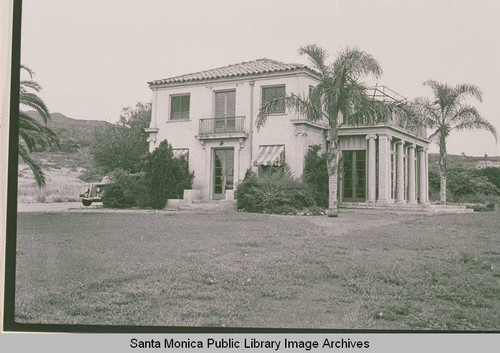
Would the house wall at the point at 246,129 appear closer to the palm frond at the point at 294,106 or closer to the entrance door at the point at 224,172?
the entrance door at the point at 224,172

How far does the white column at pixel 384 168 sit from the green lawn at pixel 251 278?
27.5 ft

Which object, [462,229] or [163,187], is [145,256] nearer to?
[462,229]

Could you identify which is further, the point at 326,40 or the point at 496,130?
the point at 326,40

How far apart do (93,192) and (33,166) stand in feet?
6.82

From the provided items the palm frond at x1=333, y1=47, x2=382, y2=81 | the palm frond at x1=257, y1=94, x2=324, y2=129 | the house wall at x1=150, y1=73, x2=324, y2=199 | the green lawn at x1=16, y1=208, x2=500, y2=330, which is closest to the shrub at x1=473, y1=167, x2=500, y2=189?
the green lawn at x1=16, y1=208, x2=500, y2=330

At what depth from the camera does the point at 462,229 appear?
766 cm

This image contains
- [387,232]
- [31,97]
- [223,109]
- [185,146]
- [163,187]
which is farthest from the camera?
[185,146]

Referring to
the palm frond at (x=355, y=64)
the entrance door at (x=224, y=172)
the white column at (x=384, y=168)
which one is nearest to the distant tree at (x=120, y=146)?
the entrance door at (x=224, y=172)

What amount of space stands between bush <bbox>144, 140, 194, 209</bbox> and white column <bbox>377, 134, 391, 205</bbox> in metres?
6.72

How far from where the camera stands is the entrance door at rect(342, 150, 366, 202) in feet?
49.6

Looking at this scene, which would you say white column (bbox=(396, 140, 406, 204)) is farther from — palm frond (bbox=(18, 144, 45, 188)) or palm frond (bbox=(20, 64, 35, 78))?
palm frond (bbox=(20, 64, 35, 78))

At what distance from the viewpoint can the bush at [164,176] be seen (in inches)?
496
